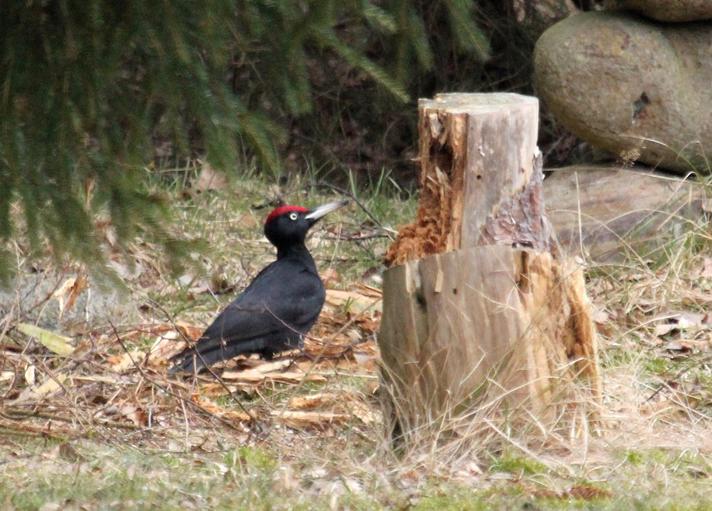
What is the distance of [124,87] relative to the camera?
4633mm

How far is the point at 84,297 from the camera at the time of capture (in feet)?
25.3

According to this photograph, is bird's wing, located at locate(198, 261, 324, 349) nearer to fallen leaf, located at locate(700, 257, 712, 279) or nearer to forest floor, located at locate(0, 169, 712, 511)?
forest floor, located at locate(0, 169, 712, 511)

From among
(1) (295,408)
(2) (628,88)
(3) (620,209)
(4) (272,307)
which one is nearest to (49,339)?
(4) (272,307)

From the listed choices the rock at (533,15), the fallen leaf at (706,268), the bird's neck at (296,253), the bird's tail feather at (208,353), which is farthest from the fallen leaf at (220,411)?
the rock at (533,15)

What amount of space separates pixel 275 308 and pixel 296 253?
61 centimetres

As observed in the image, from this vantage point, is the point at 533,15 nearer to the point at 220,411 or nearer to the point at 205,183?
the point at 205,183

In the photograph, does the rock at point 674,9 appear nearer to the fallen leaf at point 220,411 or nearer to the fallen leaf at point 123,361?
the fallen leaf at point 123,361

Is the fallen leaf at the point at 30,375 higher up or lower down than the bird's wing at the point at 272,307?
higher up

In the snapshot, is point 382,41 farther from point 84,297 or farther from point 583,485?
point 583,485

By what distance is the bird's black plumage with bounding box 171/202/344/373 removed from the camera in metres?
6.85

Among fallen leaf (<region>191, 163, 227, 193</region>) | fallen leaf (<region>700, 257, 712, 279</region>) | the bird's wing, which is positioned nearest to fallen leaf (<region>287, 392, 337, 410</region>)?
the bird's wing

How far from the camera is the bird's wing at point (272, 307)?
6.95 m

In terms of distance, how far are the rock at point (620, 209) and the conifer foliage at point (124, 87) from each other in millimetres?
3341

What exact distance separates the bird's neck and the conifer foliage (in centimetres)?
290
